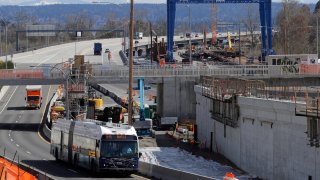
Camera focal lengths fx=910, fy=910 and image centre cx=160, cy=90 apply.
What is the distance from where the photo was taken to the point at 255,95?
173 ft

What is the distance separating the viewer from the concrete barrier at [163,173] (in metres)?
39.0

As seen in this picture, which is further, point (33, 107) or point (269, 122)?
point (33, 107)

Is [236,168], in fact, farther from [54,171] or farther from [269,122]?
[54,171]

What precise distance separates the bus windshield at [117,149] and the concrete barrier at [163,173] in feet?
4.96

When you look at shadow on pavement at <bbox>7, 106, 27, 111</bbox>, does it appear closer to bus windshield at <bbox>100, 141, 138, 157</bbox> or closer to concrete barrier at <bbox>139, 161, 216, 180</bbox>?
concrete barrier at <bbox>139, 161, 216, 180</bbox>

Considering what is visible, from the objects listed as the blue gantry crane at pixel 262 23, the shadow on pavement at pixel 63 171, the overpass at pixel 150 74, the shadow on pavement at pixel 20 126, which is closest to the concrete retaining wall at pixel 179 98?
the overpass at pixel 150 74

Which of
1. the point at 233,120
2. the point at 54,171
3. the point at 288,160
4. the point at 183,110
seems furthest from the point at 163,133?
the point at 288,160

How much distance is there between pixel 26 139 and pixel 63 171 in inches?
1038

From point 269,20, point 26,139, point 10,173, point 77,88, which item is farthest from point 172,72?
point 10,173

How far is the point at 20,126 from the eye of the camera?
86812 millimetres

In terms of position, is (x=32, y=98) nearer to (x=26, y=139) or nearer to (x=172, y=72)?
(x=172, y=72)

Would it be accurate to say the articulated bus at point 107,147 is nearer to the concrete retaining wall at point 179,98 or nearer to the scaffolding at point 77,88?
the scaffolding at point 77,88

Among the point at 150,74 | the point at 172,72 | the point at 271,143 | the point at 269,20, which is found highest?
the point at 269,20

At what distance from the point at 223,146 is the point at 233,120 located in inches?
153
